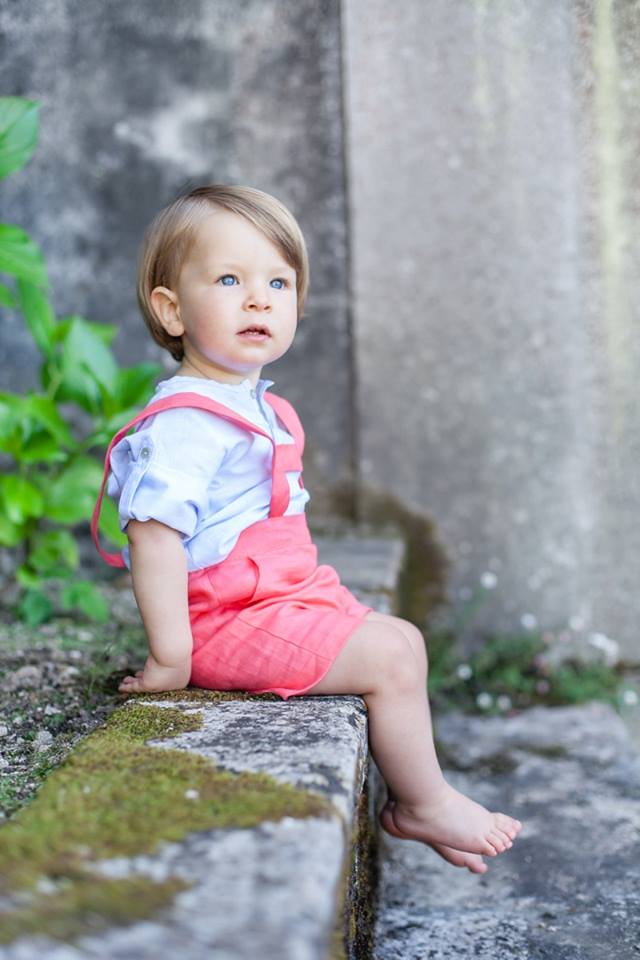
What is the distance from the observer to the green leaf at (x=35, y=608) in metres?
2.26

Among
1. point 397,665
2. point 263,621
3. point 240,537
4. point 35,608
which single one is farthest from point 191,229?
point 35,608

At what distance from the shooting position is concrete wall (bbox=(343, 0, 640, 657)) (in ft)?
9.40

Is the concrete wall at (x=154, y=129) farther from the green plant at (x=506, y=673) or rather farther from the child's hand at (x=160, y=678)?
the child's hand at (x=160, y=678)

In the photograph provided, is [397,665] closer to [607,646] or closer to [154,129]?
[607,646]

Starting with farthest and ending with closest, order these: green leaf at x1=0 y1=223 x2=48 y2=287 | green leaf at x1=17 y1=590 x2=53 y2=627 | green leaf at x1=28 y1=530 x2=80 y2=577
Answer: green leaf at x1=28 y1=530 x2=80 y2=577
green leaf at x1=17 y1=590 x2=53 y2=627
green leaf at x1=0 y1=223 x2=48 y2=287

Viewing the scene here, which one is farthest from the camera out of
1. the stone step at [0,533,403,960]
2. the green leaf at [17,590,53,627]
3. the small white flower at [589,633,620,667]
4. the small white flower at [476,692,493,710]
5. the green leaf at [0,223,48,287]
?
the small white flower at [589,633,620,667]

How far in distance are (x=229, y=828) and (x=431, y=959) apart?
2.53 feet

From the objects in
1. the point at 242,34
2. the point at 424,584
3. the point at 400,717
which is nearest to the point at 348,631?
the point at 400,717

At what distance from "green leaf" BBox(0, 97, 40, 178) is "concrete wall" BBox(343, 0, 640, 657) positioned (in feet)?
3.41

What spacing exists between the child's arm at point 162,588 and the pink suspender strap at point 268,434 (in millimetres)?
174

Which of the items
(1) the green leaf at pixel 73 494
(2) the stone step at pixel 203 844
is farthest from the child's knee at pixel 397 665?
(1) the green leaf at pixel 73 494

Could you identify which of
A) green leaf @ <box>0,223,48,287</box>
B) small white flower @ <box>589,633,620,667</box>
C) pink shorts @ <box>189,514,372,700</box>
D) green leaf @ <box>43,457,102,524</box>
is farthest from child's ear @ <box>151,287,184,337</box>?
small white flower @ <box>589,633,620,667</box>

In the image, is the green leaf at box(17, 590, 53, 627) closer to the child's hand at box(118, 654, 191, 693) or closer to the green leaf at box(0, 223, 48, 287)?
the green leaf at box(0, 223, 48, 287)

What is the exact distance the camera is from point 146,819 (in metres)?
0.98
